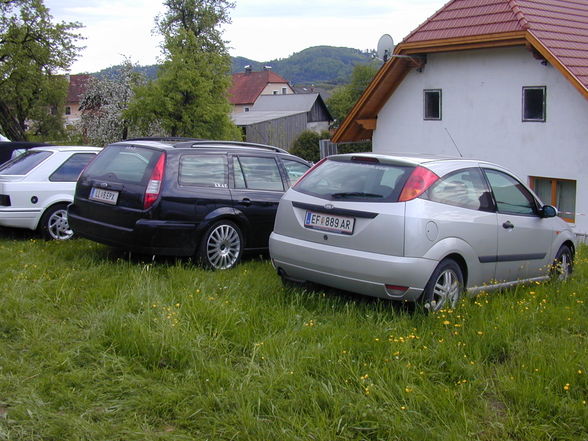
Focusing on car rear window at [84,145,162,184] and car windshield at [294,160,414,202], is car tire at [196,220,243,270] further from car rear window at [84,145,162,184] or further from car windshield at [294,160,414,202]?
car windshield at [294,160,414,202]

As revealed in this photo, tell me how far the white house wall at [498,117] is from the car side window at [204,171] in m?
8.69

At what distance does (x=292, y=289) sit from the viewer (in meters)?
6.77

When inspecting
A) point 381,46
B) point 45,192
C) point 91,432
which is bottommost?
point 91,432

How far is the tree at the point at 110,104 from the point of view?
1793 inches

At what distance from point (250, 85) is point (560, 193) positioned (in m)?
86.9

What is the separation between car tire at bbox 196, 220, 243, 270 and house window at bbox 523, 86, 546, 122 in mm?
13452

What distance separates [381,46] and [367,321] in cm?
1754

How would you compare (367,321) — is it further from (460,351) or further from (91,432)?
(91,432)

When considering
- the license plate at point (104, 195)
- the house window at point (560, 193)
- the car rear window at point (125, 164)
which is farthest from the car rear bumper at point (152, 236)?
the house window at point (560, 193)

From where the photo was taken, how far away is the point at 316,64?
186 metres

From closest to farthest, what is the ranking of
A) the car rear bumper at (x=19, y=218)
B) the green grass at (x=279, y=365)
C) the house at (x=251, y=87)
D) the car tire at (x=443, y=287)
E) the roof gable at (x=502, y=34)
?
the green grass at (x=279, y=365) < the car tire at (x=443, y=287) < the car rear bumper at (x=19, y=218) < the roof gable at (x=502, y=34) < the house at (x=251, y=87)

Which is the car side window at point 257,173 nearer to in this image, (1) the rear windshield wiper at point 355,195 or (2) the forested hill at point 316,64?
(1) the rear windshield wiper at point 355,195

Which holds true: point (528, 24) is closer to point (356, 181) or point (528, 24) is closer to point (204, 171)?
point (204, 171)

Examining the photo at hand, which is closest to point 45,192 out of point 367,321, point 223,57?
point 367,321
